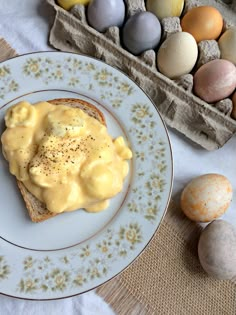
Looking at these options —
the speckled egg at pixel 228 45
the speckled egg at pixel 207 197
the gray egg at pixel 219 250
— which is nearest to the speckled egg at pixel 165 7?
the speckled egg at pixel 228 45

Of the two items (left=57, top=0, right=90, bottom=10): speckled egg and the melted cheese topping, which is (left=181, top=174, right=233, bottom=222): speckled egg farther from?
(left=57, top=0, right=90, bottom=10): speckled egg

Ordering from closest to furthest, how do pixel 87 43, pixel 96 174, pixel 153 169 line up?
1. pixel 96 174
2. pixel 153 169
3. pixel 87 43

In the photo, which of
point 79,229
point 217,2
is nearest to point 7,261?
point 79,229

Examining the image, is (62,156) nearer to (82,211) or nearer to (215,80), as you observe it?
(82,211)

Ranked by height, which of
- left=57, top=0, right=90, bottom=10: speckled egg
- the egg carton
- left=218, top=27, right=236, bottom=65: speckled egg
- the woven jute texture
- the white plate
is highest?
left=218, top=27, right=236, bottom=65: speckled egg

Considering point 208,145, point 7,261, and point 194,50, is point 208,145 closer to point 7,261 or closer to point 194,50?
point 194,50

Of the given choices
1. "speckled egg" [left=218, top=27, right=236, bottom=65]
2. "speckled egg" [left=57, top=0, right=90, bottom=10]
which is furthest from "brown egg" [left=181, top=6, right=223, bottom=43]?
"speckled egg" [left=57, top=0, right=90, bottom=10]

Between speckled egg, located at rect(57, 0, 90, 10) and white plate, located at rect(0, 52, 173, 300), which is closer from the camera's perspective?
white plate, located at rect(0, 52, 173, 300)
